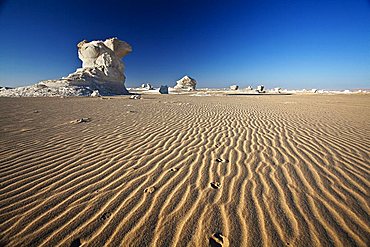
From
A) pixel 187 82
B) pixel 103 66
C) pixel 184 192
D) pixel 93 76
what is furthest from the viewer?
pixel 187 82

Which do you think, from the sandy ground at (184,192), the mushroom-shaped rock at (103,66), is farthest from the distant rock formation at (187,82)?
the sandy ground at (184,192)

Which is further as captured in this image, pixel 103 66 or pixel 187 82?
pixel 187 82

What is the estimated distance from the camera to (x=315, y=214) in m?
2.13

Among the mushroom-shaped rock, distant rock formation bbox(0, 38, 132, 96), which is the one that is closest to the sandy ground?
distant rock formation bbox(0, 38, 132, 96)

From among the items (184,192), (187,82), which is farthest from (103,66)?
(184,192)

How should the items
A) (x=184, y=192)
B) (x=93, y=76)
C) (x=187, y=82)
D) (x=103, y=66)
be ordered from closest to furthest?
(x=184, y=192) < (x=93, y=76) < (x=103, y=66) < (x=187, y=82)

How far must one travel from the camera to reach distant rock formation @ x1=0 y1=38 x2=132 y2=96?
893 inches

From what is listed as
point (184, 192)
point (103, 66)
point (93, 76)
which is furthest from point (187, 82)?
point (184, 192)

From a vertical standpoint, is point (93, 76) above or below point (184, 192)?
above

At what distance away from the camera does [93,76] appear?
2953cm

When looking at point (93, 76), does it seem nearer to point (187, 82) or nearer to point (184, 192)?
point (184, 192)

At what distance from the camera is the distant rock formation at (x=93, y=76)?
22688mm

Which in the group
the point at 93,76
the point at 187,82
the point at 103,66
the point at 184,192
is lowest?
the point at 187,82

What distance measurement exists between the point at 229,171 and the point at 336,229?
152 centimetres
